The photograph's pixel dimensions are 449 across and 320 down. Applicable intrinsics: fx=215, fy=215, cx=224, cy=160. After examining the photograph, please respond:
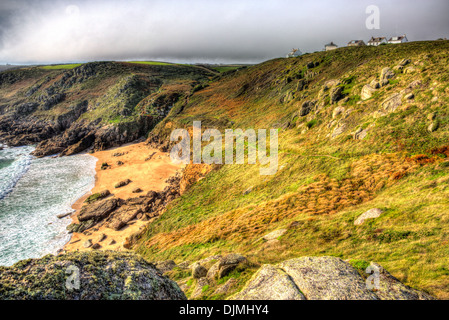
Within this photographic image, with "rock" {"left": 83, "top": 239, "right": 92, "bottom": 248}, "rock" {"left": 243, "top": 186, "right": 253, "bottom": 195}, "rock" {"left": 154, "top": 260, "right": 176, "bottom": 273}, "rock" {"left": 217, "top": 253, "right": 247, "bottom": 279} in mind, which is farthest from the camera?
"rock" {"left": 83, "top": 239, "right": 92, "bottom": 248}

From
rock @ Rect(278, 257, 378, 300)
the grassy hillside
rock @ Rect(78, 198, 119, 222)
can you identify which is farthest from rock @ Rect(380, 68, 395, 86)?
rock @ Rect(78, 198, 119, 222)

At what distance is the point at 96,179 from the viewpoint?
4856 cm

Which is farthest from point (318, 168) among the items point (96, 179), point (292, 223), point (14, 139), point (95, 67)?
point (95, 67)

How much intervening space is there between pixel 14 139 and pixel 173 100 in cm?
6188

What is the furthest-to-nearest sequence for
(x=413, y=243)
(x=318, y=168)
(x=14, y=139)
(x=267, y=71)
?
1. (x=14, y=139)
2. (x=267, y=71)
3. (x=318, y=168)
4. (x=413, y=243)

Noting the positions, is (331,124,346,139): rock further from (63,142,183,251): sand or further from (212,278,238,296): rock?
(63,142,183,251): sand

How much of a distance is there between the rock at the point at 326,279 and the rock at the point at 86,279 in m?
4.60

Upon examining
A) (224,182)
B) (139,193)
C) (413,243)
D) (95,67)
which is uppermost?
(95,67)

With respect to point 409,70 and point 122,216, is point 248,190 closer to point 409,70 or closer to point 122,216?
point 122,216

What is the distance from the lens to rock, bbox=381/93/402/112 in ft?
79.9

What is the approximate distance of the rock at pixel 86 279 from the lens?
559 centimetres

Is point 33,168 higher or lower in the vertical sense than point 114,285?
lower
